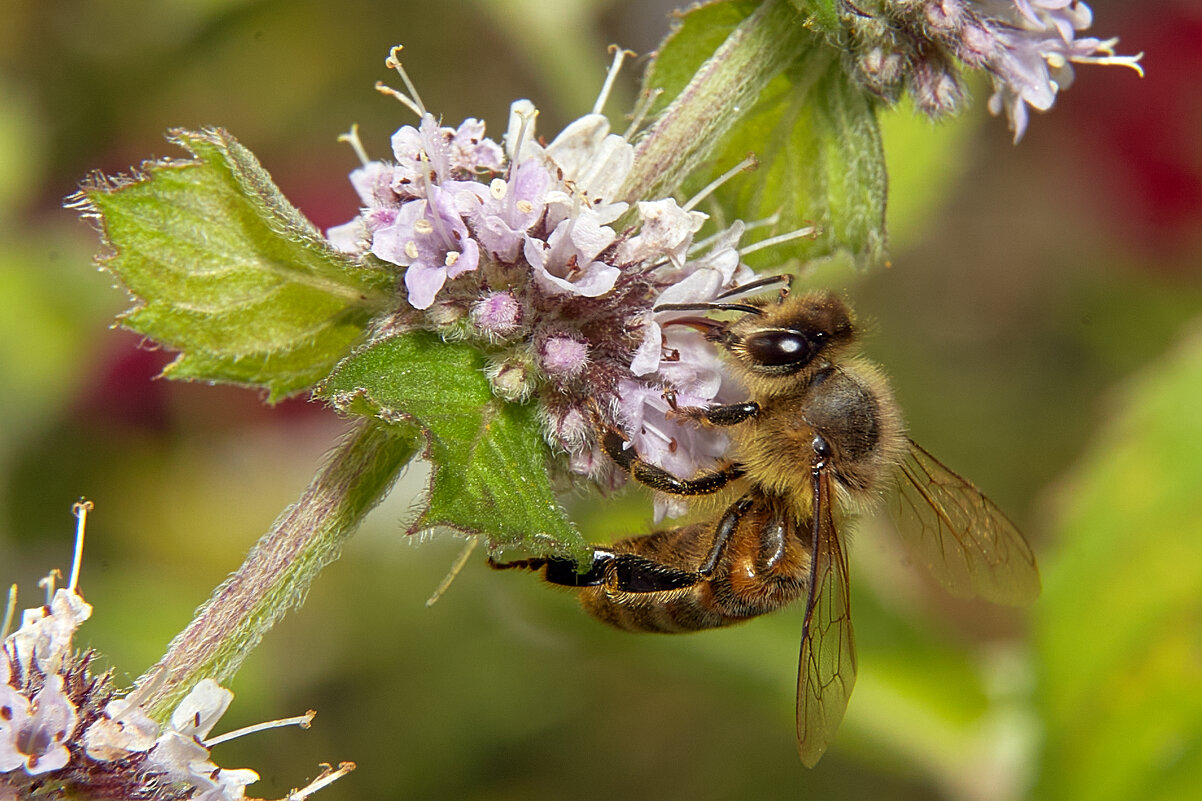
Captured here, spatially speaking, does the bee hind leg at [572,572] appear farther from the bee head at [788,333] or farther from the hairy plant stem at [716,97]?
the hairy plant stem at [716,97]

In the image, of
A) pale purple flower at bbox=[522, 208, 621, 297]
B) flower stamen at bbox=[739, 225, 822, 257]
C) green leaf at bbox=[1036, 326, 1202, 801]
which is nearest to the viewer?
pale purple flower at bbox=[522, 208, 621, 297]

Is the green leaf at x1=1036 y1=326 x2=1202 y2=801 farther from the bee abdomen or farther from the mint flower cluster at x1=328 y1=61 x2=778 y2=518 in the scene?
the mint flower cluster at x1=328 y1=61 x2=778 y2=518

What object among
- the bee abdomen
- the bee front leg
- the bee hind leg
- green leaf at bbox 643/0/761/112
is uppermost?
green leaf at bbox 643/0/761/112

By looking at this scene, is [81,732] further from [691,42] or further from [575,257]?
[691,42]

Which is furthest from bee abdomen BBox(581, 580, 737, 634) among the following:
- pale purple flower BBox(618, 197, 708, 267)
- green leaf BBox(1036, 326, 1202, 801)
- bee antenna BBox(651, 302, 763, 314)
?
green leaf BBox(1036, 326, 1202, 801)

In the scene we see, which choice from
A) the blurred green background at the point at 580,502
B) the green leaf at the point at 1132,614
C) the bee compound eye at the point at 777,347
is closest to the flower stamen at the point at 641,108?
the bee compound eye at the point at 777,347

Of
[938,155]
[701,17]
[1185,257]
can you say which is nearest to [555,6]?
[938,155]
